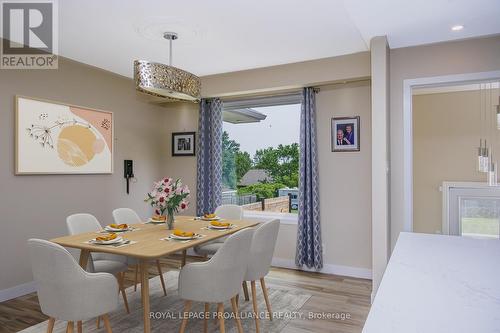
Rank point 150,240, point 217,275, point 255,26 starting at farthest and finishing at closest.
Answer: point 255,26, point 150,240, point 217,275

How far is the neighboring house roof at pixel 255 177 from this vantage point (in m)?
4.94

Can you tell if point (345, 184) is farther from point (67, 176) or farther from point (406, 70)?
point (67, 176)

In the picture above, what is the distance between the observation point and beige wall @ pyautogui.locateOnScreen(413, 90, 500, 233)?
500 centimetres

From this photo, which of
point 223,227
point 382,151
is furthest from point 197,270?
point 382,151

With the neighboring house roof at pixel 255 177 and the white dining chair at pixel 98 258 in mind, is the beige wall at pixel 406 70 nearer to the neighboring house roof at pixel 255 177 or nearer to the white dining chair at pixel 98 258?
the neighboring house roof at pixel 255 177

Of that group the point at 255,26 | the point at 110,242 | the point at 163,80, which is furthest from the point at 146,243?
the point at 255,26

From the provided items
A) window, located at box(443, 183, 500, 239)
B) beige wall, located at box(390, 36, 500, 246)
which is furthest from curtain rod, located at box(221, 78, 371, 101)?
window, located at box(443, 183, 500, 239)

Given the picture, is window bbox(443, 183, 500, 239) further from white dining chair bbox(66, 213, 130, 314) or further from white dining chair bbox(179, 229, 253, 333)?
white dining chair bbox(66, 213, 130, 314)

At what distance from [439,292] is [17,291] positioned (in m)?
3.90

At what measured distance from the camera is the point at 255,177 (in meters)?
5.02

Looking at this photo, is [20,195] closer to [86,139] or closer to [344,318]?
[86,139]

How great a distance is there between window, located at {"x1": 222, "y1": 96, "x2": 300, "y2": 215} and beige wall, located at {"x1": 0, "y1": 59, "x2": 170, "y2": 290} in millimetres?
1164

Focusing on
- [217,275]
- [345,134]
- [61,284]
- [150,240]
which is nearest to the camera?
[61,284]

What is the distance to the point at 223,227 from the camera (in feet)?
10.1
